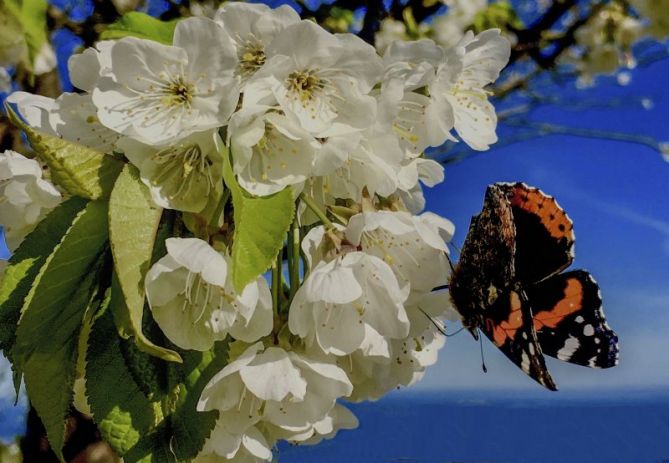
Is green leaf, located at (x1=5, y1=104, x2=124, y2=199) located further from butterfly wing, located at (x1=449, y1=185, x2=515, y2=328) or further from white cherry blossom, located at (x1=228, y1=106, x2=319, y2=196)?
butterfly wing, located at (x1=449, y1=185, x2=515, y2=328)

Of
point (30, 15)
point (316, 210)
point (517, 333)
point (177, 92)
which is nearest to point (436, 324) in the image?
point (517, 333)

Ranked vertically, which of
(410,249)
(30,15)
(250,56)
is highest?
(250,56)

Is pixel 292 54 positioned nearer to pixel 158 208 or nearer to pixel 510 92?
pixel 158 208

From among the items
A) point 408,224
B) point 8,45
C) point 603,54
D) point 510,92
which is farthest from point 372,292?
point 603,54

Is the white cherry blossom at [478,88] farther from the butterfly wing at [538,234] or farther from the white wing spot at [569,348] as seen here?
the white wing spot at [569,348]

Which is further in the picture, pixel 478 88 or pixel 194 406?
pixel 478 88

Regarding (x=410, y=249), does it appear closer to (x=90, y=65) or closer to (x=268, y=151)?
(x=268, y=151)
